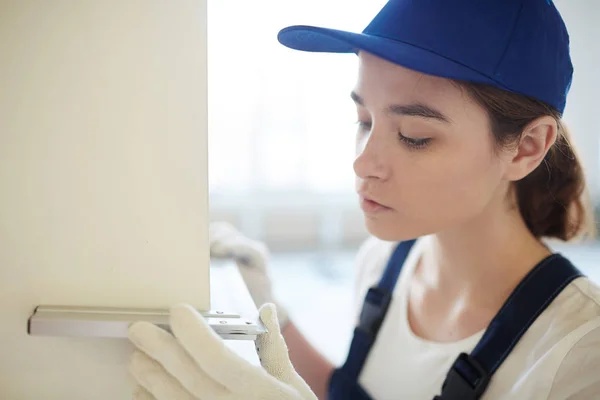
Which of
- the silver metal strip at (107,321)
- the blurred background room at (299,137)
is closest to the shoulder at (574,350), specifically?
the silver metal strip at (107,321)

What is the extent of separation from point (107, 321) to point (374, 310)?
0.65 meters

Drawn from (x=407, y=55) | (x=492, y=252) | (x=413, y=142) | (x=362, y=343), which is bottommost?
(x=362, y=343)

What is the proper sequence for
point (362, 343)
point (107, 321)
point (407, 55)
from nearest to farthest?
point (107, 321) < point (407, 55) < point (362, 343)

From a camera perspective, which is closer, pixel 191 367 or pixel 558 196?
pixel 191 367

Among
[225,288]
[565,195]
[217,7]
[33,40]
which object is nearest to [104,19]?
[33,40]

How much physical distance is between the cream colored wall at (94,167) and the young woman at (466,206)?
81mm

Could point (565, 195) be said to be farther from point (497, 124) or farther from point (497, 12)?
point (497, 12)

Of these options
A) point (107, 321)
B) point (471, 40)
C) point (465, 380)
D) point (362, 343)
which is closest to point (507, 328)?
point (465, 380)

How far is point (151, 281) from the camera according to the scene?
57cm

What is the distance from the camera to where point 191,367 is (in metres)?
0.54

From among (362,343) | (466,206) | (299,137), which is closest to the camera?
(466,206)

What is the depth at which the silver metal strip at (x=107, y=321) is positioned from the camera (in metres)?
0.52

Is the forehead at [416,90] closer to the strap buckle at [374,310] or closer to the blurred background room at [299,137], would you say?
the strap buckle at [374,310]

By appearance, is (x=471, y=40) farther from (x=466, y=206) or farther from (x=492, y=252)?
(x=492, y=252)
